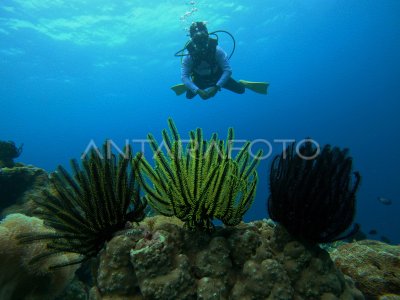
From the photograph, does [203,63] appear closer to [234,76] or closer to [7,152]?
[7,152]

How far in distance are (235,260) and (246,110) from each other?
111836 millimetres

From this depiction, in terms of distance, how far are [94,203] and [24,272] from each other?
1.96 meters

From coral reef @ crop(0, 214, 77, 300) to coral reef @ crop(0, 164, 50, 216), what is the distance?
392 cm

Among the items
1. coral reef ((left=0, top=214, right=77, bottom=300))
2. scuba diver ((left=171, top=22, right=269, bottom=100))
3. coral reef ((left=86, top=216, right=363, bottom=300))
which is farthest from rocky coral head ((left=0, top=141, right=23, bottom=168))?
coral reef ((left=86, top=216, right=363, bottom=300))

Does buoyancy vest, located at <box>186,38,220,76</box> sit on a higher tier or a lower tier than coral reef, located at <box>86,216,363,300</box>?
higher

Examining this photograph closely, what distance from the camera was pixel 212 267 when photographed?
2.59m

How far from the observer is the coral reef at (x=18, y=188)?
746cm

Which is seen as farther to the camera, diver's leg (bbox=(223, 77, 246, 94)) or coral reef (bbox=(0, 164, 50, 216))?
diver's leg (bbox=(223, 77, 246, 94))

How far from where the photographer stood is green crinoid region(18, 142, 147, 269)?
2801mm

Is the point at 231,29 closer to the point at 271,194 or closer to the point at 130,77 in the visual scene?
the point at 130,77

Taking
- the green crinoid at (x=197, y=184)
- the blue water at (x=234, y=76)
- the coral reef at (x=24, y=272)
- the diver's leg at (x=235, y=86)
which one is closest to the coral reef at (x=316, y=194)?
the green crinoid at (x=197, y=184)

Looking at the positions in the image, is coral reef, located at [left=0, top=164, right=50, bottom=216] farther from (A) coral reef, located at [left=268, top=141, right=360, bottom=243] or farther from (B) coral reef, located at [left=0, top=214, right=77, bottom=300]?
(A) coral reef, located at [left=268, top=141, right=360, bottom=243]

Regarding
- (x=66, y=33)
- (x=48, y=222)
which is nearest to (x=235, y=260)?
(x=48, y=222)

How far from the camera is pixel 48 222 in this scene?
305cm
